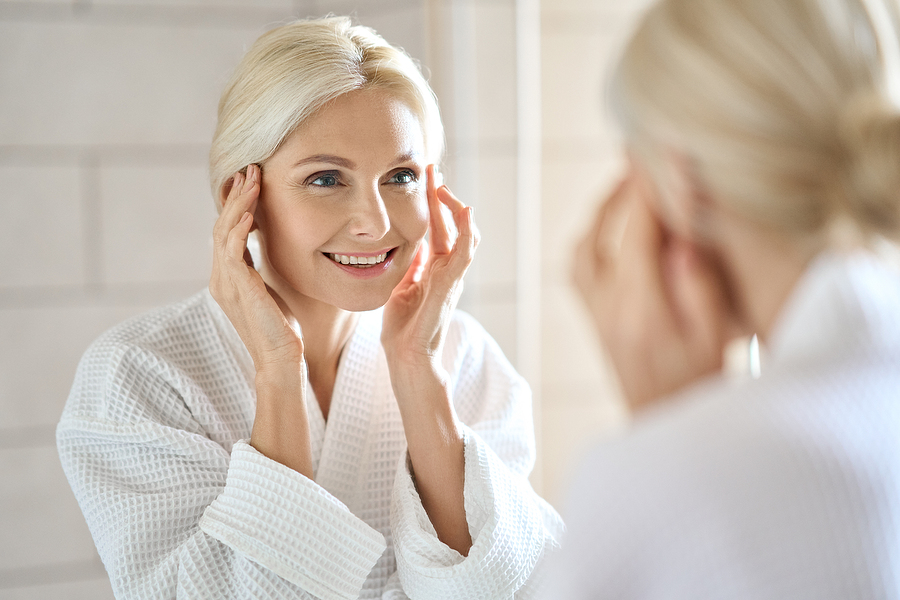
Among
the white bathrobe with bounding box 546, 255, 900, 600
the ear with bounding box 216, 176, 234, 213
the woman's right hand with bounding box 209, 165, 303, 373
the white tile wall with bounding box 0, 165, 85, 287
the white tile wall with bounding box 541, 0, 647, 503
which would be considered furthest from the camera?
the white tile wall with bounding box 541, 0, 647, 503

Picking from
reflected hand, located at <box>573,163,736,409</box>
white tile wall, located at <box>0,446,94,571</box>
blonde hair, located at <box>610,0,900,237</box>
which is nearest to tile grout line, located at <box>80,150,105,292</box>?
white tile wall, located at <box>0,446,94,571</box>

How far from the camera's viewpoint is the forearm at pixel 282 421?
3.43ft

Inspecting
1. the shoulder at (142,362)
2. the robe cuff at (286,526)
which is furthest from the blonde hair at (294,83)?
the robe cuff at (286,526)

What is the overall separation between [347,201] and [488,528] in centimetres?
50

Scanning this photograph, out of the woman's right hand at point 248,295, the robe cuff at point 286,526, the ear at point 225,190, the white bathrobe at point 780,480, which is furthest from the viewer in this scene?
the ear at point 225,190

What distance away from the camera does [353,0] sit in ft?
6.25

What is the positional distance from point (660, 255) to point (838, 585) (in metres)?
0.35

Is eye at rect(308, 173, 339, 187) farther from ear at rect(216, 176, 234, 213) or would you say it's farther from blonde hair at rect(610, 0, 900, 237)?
blonde hair at rect(610, 0, 900, 237)

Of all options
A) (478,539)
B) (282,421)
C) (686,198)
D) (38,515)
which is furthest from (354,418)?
(38,515)

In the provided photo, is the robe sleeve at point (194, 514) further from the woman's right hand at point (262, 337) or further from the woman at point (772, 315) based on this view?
the woman at point (772, 315)

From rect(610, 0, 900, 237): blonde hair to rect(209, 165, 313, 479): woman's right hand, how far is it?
2.09 ft

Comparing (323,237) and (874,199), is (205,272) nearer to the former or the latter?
(323,237)

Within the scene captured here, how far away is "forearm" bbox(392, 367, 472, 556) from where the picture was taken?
1115 mm

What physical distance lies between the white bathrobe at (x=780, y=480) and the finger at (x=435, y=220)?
2.29 feet
